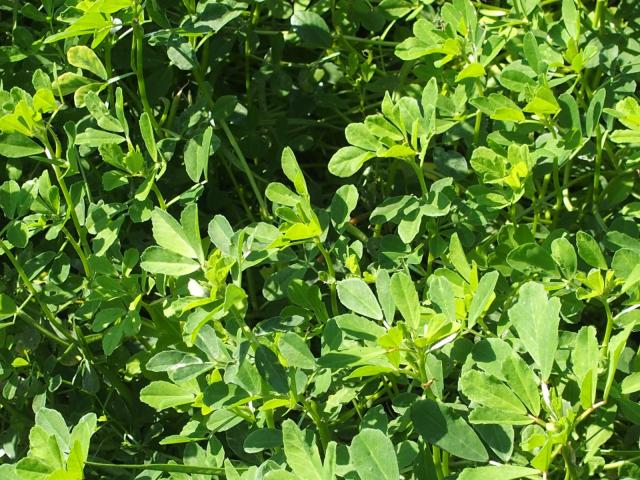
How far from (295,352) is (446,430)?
195 millimetres

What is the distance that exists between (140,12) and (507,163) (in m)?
0.55

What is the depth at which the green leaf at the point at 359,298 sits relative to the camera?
112cm

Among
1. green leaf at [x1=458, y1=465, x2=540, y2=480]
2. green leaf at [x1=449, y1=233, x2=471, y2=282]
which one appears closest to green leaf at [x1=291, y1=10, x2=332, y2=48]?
green leaf at [x1=449, y1=233, x2=471, y2=282]

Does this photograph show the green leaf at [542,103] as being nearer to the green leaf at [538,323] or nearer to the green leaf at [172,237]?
the green leaf at [538,323]

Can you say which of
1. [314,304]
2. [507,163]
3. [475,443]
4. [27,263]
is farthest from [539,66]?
[27,263]

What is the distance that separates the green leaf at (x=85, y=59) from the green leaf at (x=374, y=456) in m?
0.73

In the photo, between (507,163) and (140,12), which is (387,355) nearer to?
(507,163)

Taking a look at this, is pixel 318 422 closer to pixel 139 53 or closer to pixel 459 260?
pixel 459 260

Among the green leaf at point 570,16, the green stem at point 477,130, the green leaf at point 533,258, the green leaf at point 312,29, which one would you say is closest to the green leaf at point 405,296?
the green leaf at point 533,258

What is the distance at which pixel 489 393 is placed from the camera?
1.02 m

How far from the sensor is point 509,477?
38.8 inches

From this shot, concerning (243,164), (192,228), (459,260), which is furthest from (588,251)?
(243,164)

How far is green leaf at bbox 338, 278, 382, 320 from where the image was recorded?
3.69 feet

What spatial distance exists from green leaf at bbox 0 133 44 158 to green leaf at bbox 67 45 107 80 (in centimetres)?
13
